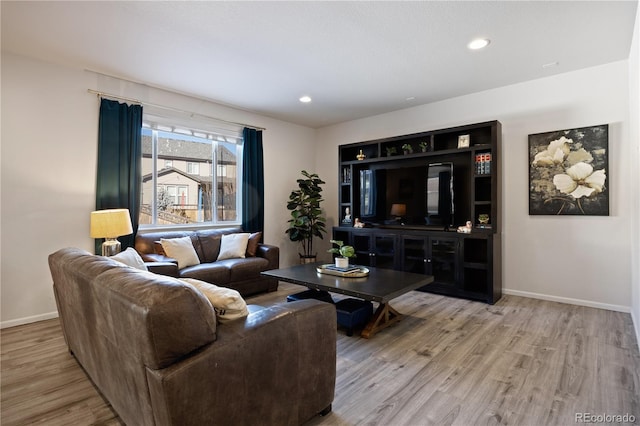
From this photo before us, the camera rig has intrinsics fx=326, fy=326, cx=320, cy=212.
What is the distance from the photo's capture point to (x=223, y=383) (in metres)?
1.27

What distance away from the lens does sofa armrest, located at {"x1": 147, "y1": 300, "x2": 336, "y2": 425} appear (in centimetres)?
117

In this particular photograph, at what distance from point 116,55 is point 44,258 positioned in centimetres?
223

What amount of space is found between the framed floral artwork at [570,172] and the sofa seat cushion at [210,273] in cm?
381

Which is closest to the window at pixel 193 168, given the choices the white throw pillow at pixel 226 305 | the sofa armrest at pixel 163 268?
the sofa armrest at pixel 163 268

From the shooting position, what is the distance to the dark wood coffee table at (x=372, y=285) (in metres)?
2.66

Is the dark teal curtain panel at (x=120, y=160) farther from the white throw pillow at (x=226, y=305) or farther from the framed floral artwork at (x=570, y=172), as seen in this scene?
the framed floral artwork at (x=570, y=172)

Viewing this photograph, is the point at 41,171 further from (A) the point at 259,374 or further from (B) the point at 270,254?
(A) the point at 259,374

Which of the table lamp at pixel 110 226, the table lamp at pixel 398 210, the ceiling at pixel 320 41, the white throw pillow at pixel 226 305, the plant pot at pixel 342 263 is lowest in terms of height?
the plant pot at pixel 342 263

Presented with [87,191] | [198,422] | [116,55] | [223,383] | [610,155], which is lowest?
[198,422]

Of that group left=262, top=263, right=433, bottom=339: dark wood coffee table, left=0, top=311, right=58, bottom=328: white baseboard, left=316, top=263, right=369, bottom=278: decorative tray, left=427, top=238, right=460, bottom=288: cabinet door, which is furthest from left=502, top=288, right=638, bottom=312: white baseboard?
left=0, top=311, right=58, bottom=328: white baseboard

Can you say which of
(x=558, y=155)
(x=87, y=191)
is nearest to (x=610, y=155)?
(x=558, y=155)

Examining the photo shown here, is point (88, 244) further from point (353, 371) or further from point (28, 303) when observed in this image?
point (353, 371)

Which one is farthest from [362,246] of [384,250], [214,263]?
[214,263]

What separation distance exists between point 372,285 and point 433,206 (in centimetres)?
216
